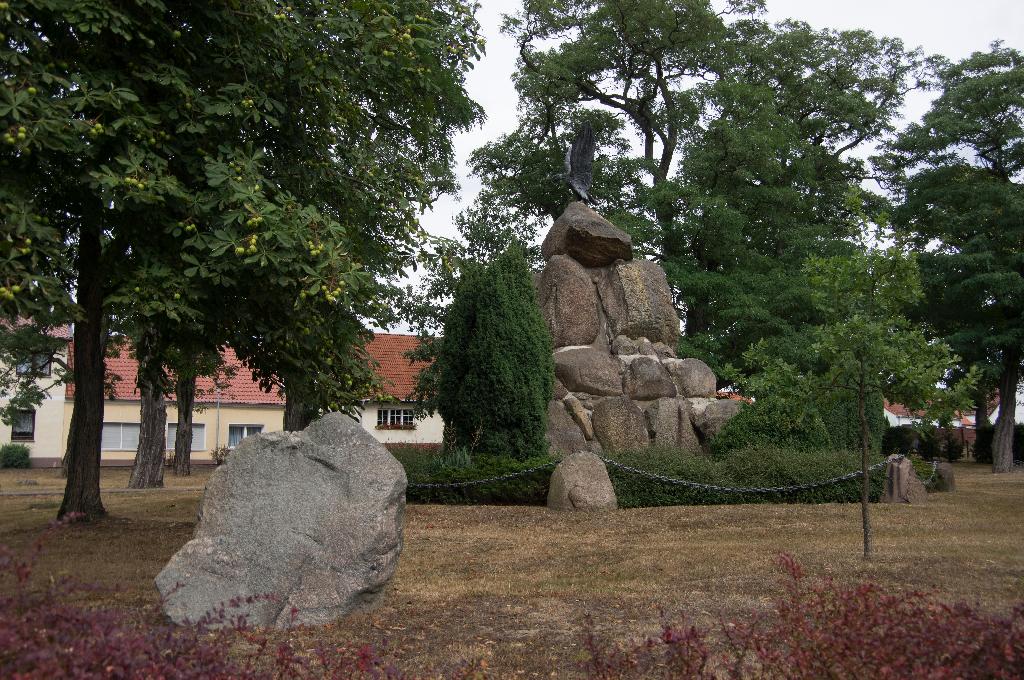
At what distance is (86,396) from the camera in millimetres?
10500

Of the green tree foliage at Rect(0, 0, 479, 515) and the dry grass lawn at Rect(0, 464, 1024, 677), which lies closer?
the dry grass lawn at Rect(0, 464, 1024, 677)

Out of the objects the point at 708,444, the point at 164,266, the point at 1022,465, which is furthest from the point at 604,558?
the point at 1022,465

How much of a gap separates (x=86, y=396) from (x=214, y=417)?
28851mm

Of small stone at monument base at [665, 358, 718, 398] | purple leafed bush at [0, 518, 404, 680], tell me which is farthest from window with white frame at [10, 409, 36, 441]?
purple leafed bush at [0, 518, 404, 680]

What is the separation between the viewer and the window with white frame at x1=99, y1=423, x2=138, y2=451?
121 feet

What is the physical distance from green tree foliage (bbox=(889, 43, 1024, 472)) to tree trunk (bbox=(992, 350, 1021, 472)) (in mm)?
30

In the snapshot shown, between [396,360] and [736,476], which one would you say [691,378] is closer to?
[736,476]

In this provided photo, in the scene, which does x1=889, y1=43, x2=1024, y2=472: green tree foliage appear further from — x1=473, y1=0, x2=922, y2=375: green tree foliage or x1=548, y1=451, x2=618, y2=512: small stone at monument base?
x1=548, y1=451, x2=618, y2=512: small stone at monument base

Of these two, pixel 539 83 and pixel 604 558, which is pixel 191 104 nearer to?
pixel 604 558

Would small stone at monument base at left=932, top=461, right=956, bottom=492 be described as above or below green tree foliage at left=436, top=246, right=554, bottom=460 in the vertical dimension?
below

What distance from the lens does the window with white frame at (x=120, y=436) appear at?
36969 millimetres

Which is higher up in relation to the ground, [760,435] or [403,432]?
[760,435]

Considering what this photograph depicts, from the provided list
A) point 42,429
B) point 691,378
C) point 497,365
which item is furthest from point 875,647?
point 42,429

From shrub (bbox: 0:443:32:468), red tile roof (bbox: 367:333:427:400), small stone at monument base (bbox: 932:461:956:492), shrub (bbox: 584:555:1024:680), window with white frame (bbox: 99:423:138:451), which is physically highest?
red tile roof (bbox: 367:333:427:400)
